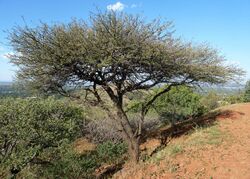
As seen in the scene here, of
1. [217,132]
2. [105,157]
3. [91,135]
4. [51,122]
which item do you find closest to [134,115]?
[91,135]

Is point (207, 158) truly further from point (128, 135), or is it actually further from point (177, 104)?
point (177, 104)

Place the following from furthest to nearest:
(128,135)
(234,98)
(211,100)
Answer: (211,100) → (234,98) → (128,135)

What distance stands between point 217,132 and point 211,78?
8.24 ft

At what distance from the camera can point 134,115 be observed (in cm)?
2839

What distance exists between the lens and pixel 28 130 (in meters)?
13.1

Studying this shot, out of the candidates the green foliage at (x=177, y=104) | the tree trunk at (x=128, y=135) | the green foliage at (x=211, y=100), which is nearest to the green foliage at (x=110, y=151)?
the tree trunk at (x=128, y=135)

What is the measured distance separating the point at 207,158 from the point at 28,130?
6.76m

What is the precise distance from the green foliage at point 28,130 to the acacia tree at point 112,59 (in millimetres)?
1395

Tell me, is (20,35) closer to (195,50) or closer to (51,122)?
(51,122)

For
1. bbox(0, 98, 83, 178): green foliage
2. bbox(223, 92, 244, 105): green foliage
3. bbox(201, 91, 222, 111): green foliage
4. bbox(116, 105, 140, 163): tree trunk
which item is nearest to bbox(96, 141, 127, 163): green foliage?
bbox(116, 105, 140, 163): tree trunk

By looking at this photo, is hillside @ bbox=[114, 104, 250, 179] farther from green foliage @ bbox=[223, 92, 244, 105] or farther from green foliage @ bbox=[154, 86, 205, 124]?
green foliage @ bbox=[223, 92, 244, 105]

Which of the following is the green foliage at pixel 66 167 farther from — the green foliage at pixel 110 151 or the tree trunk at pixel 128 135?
the green foliage at pixel 110 151

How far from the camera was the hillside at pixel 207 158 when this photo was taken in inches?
459

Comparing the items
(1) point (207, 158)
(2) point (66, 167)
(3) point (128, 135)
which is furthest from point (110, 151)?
(1) point (207, 158)
